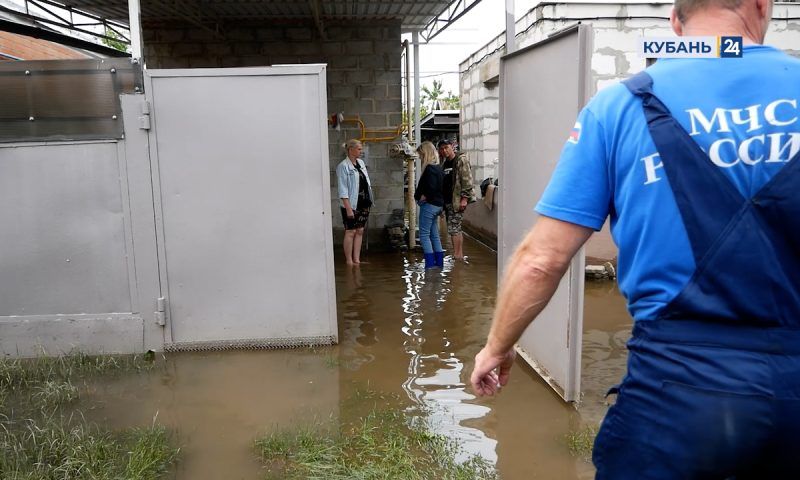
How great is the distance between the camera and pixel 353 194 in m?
8.60

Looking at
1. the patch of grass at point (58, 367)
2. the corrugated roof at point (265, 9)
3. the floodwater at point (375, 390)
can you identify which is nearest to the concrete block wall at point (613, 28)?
the corrugated roof at point (265, 9)

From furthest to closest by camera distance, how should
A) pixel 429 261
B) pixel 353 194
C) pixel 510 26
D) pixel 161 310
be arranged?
1. pixel 429 261
2. pixel 353 194
3. pixel 510 26
4. pixel 161 310

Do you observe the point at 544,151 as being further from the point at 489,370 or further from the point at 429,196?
the point at 429,196

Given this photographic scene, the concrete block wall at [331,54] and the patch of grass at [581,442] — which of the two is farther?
the concrete block wall at [331,54]

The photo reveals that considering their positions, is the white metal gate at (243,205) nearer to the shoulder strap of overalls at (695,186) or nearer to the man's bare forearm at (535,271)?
the man's bare forearm at (535,271)

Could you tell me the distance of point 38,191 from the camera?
513 centimetres

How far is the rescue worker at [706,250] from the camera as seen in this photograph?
52.8 inches

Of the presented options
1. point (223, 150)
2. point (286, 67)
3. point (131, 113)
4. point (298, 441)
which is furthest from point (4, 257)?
point (298, 441)

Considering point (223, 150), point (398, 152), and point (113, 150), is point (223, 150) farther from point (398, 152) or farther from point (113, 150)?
point (398, 152)

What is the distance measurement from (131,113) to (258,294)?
1.73m

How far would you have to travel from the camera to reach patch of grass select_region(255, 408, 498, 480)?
3.29 metres

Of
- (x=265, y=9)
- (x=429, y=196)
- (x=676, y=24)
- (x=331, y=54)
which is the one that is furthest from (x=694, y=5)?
(x=331, y=54)

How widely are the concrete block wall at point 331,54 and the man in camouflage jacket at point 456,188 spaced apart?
5.41 ft

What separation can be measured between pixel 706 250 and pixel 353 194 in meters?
7.35
